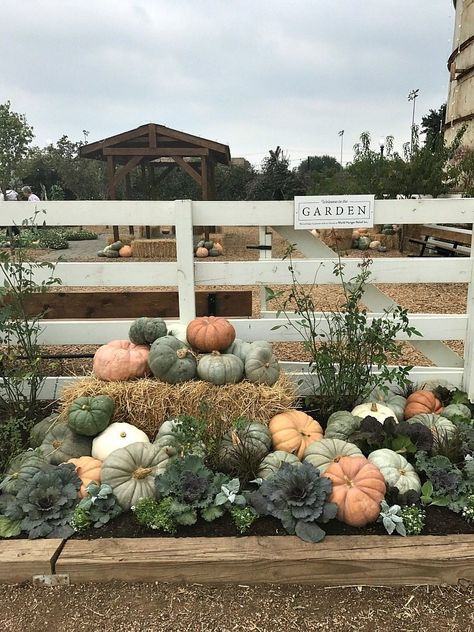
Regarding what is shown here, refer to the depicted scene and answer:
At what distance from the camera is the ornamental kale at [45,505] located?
2340 millimetres

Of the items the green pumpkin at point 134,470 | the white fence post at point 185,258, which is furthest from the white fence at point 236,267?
the green pumpkin at point 134,470

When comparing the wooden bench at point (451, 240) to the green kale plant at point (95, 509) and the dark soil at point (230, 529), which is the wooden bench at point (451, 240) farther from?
the green kale plant at point (95, 509)

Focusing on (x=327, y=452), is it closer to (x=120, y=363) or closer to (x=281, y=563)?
(x=281, y=563)

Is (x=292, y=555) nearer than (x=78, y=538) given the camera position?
Yes

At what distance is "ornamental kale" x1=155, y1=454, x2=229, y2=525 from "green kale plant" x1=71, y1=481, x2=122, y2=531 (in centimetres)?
23

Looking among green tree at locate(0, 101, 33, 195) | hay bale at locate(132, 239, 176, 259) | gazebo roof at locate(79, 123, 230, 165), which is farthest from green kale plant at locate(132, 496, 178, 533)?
green tree at locate(0, 101, 33, 195)

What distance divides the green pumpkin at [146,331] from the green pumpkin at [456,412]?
193 centimetres

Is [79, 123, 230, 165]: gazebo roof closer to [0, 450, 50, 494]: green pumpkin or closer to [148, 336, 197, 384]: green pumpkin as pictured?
[148, 336, 197, 384]: green pumpkin

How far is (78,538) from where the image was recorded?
2301mm

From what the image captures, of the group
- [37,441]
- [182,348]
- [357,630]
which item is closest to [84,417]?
[37,441]

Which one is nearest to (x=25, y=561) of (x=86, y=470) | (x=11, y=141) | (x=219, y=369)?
(x=86, y=470)

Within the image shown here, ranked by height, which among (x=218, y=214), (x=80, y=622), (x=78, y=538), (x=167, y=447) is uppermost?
(x=218, y=214)

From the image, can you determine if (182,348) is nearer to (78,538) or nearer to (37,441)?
(37,441)

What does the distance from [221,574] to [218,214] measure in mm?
2246
